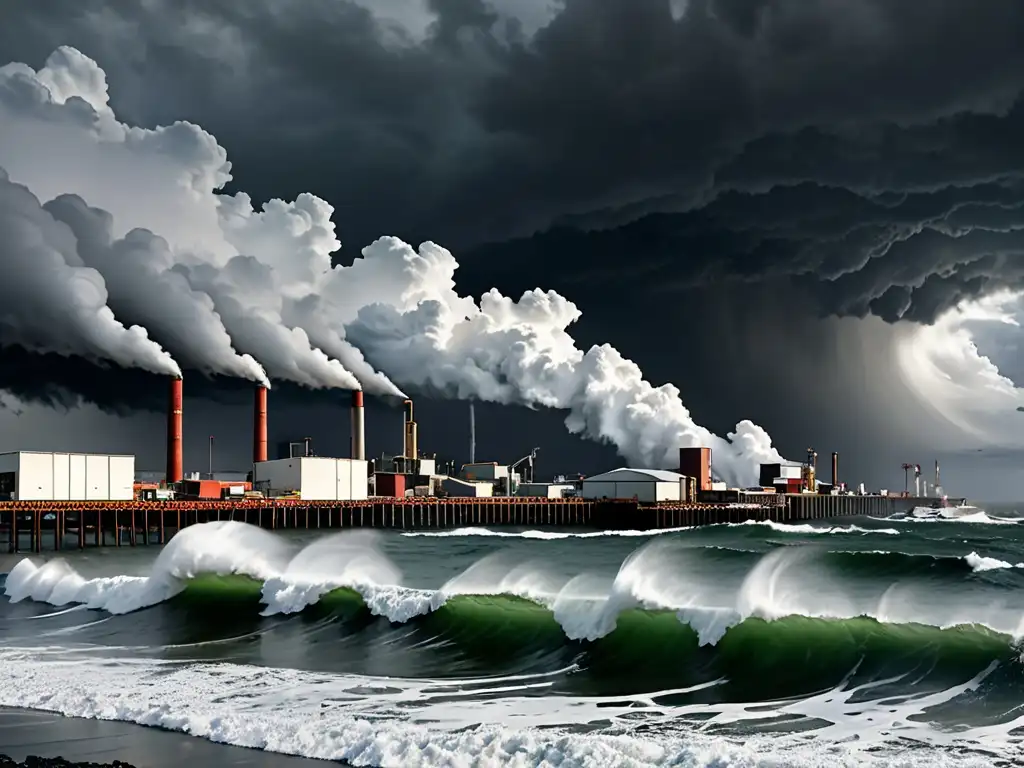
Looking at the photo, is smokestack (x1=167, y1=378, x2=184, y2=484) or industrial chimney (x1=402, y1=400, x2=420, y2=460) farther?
industrial chimney (x1=402, y1=400, x2=420, y2=460)

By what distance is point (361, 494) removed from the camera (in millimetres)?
90438

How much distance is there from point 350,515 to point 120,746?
240 feet

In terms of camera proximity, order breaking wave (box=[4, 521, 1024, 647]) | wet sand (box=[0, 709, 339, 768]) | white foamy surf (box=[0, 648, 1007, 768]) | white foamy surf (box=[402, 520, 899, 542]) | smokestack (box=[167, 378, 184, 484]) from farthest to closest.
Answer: smokestack (box=[167, 378, 184, 484]) < white foamy surf (box=[402, 520, 899, 542]) < breaking wave (box=[4, 521, 1024, 647]) < wet sand (box=[0, 709, 339, 768]) < white foamy surf (box=[0, 648, 1007, 768])

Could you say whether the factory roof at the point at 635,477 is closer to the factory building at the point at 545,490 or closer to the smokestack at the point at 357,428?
the factory building at the point at 545,490

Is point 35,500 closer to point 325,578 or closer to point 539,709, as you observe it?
point 325,578

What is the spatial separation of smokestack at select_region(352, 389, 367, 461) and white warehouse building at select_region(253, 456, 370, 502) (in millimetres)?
5078

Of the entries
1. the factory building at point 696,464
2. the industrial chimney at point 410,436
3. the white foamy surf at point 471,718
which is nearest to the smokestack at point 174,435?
the industrial chimney at point 410,436

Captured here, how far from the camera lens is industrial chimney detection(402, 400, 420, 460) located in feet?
357

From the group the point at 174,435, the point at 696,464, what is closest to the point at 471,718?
the point at 174,435

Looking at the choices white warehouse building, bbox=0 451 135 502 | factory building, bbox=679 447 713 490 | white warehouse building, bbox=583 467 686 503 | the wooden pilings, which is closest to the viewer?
the wooden pilings

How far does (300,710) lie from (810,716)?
667 centimetres

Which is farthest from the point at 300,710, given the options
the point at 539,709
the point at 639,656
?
the point at 639,656

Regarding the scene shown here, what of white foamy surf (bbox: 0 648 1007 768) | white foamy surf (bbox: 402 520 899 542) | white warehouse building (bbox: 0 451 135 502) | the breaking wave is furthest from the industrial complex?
white foamy surf (bbox: 0 648 1007 768)

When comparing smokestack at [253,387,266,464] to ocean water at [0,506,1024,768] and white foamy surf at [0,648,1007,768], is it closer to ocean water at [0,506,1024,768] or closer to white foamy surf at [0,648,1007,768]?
ocean water at [0,506,1024,768]
